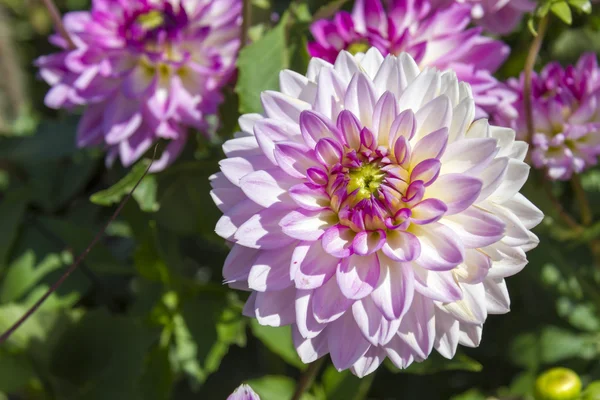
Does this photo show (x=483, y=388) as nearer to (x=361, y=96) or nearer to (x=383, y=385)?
(x=383, y=385)

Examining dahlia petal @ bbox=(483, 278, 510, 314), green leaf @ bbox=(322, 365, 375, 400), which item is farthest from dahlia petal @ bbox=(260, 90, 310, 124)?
green leaf @ bbox=(322, 365, 375, 400)

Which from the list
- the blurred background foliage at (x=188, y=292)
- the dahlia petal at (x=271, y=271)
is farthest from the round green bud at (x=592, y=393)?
the dahlia petal at (x=271, y=271)

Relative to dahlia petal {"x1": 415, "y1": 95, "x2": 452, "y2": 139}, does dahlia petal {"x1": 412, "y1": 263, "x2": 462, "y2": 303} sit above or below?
below

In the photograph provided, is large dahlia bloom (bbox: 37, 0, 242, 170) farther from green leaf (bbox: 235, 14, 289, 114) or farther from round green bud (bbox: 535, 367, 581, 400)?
round green bud (bbox: 535, 367, 581, 400)

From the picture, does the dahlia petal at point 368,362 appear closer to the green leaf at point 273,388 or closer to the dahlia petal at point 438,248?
the dahlia petal at point 438,248

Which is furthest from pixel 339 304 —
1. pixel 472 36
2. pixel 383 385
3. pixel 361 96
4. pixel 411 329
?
pixel 383 385

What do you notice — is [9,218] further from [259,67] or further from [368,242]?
[368,242]

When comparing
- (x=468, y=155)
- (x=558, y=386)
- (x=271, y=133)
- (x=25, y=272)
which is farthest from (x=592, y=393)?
(x=25, y=272)
